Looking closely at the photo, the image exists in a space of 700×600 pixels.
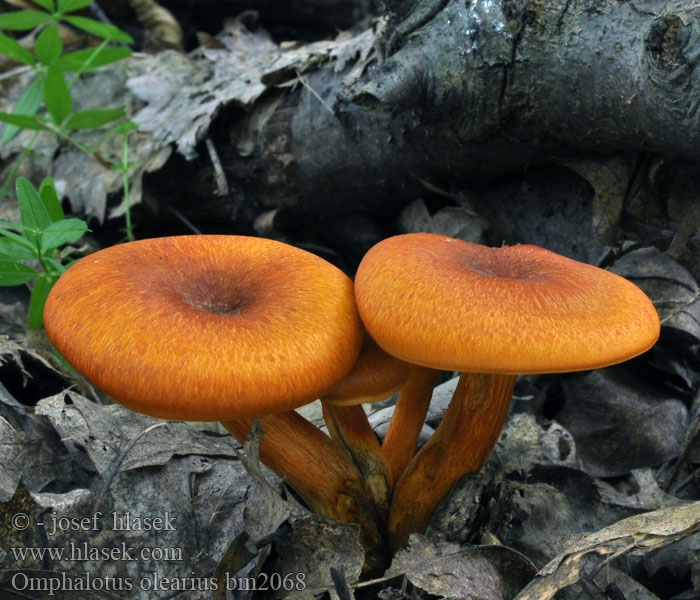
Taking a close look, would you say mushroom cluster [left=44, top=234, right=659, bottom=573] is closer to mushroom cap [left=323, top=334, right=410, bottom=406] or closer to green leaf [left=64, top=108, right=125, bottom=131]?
mushroom cap [left=323, top=334, right=410, bottom=406]

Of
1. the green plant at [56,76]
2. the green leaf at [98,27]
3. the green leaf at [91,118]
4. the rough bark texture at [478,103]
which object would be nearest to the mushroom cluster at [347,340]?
the rough bark texture at [478,103]

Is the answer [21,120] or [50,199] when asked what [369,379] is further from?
[21,120]

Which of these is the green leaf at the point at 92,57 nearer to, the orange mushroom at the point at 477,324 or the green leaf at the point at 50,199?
the green leaf at the point at 50,199

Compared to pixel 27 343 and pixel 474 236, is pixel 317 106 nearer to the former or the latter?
pixel 474 236

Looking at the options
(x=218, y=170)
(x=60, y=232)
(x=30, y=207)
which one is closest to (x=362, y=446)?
(x=60, y=232)

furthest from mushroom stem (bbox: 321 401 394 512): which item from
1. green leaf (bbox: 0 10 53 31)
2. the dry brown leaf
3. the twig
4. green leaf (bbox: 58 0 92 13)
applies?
green leaf (bbox: 0 10 53 31)
